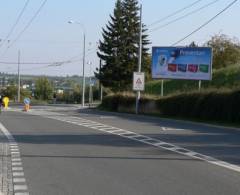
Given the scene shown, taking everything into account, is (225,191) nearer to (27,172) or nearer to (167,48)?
(27,172)

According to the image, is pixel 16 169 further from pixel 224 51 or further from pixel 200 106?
pixel 224 51

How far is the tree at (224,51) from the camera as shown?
7412cm

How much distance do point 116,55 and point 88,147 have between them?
68654 millimetres

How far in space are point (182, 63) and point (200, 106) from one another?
12.2 meters

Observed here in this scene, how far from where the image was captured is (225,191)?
10.1 meters

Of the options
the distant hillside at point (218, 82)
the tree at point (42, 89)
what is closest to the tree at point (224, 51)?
the distant hillside at point (218, 82)

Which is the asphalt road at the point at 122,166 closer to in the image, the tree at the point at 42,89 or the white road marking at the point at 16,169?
the white road marking at the point at 16,169

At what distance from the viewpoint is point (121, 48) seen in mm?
86062

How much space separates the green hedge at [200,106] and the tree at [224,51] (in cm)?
2837

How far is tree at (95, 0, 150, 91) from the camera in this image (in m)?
85.1

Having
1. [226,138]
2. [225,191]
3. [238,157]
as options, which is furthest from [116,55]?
[225,191]

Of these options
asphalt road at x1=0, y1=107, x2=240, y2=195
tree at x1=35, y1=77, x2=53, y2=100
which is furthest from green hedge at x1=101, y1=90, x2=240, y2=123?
tree at x1=35, y1=77, x2=53, y2=100

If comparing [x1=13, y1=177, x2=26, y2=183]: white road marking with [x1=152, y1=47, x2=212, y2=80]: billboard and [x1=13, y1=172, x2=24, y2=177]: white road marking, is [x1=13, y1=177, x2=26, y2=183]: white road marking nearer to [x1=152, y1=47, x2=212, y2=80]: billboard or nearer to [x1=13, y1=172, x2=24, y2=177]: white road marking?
[x1=13, y1=172, x2=24, y2=177]: white road marking

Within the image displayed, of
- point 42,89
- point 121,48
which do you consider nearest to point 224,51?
point 121,48
